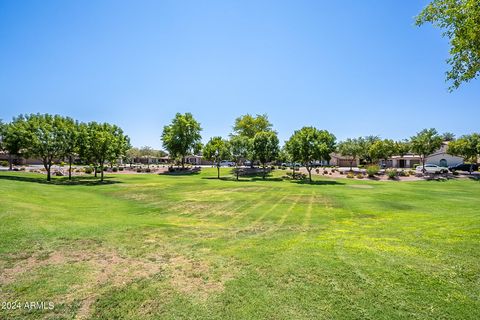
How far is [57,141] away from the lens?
1756 inches

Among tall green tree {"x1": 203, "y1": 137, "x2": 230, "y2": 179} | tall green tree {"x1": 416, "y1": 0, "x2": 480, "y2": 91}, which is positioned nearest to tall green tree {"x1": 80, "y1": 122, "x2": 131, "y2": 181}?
tall green tree {"x1": 203, "y1": 137, "x2": 230, "y2": 179}

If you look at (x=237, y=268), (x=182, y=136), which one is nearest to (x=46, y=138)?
(x=182, y=136)

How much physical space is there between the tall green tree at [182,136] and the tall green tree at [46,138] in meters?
34.1

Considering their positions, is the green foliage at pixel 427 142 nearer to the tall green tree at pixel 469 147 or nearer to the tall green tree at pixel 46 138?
the tall green tree at pixel 469 147

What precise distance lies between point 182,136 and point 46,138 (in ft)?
128

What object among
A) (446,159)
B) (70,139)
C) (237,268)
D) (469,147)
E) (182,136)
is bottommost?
(237,268)

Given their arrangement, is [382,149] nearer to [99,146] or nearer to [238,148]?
[238,148]

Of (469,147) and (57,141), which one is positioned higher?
(57,141)

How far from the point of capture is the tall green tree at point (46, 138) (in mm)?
42625

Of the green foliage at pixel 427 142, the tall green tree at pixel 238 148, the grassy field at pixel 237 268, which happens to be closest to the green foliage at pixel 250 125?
the tall green tree at pixel 238 148

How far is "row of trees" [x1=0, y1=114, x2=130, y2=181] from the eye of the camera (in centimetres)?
4319

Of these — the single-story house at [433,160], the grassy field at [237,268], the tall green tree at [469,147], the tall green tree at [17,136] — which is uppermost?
the tall green tree at [17,136]

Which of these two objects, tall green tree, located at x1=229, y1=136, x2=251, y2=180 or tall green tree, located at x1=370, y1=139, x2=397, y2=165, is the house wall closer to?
tall green tree, located at x1=370, y1=139, x2=397, y2=165

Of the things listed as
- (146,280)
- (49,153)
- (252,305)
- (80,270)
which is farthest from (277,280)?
(49,153)
